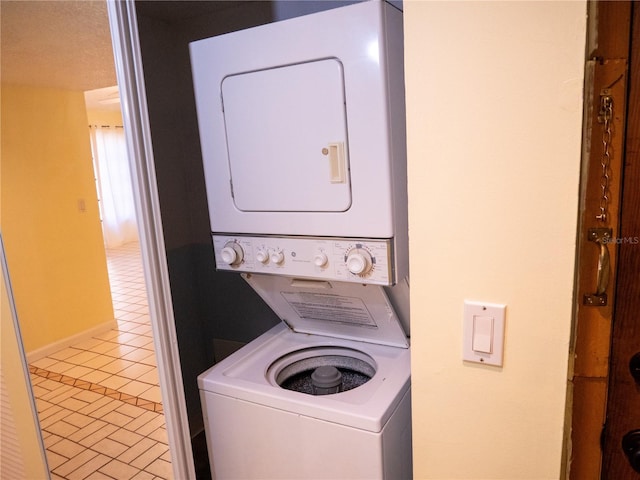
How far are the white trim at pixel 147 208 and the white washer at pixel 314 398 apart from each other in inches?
7.5

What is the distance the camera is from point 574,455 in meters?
1.01

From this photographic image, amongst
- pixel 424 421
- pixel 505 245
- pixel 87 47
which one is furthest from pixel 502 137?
pixel 87 47

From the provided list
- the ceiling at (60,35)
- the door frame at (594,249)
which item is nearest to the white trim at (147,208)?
the ceiling at (60,35)

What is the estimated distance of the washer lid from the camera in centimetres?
168

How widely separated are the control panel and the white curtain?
606 cm

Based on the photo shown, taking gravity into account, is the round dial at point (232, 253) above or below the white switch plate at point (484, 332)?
A: above

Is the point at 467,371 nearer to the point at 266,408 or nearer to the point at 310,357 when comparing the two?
the point at 266,408

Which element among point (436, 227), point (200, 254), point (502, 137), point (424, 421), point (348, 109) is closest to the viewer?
point (502, 137)

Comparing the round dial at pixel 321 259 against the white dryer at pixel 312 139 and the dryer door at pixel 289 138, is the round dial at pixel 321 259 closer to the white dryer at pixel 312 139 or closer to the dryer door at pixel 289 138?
the white dryer at pixel 312 139

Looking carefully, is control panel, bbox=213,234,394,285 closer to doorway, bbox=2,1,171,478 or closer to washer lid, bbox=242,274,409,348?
washer lid, bbox=242,274,409,348

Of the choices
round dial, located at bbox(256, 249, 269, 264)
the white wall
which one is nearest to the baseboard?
round dial, located at bbox(256, 249, 269, 264)

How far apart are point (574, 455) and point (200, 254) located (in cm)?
202

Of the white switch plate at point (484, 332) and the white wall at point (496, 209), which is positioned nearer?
the white wall at point (496, 209)

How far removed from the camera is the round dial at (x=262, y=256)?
1608 millimetres
